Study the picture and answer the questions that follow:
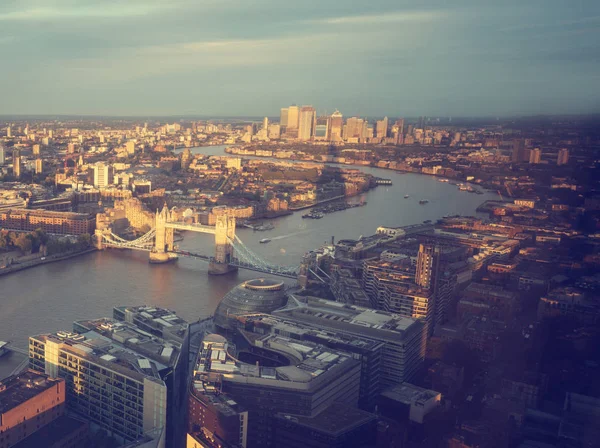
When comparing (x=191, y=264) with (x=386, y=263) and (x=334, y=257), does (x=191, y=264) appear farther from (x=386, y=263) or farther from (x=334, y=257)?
(x=386, y=263)

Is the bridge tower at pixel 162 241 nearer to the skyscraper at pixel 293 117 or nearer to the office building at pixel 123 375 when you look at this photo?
the skyscraper at pixel 293 117

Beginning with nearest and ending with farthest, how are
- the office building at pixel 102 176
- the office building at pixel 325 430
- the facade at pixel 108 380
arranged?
the office building at pixel 325 430
the facade at pixel 108 380
the office building at pixel 102 176

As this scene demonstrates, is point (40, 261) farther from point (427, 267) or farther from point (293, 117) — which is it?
point (293, 117)

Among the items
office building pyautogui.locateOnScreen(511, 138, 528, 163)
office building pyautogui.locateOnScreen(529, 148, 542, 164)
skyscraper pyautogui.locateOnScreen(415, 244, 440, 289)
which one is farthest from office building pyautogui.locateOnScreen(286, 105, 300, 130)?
office building pyautogui.locateOnScreen(529, 148, 542, 164)

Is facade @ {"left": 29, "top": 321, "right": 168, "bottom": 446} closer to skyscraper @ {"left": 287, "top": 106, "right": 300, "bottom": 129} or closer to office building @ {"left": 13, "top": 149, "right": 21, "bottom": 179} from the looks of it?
skyscraper @ {"left": 287, "top": 106, "right": 300, "bottom": 129}

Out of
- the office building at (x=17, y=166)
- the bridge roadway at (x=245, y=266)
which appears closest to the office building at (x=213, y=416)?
the bridge roadway at (x=245, y=266)

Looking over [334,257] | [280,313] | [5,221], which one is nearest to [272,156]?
[5,221]
